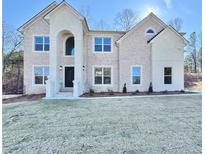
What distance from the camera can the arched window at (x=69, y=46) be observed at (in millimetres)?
15781

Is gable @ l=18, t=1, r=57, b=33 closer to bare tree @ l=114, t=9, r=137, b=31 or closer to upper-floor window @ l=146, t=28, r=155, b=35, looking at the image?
upper-floor window @ l=146, t=28, r=155, b=35

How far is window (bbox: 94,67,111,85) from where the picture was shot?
16.2 meters

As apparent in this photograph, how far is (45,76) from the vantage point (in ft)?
51.2

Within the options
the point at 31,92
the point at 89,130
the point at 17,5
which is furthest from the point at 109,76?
the point at 89,130

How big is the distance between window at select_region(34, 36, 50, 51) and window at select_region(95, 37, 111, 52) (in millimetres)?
4297

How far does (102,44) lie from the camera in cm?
1633

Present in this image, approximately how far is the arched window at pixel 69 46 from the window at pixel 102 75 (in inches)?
104

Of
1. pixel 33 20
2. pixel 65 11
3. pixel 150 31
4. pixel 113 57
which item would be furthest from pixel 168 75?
pixel 33 20

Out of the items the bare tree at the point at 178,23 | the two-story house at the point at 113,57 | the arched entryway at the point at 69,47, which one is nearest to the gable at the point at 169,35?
the two-story house at the point at 113,57

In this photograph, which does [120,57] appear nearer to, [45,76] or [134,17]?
[45,76]

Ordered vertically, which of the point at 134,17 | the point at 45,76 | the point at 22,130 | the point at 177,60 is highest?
the point at 134,17

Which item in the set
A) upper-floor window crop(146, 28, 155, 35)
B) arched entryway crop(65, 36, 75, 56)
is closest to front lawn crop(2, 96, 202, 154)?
arched entryway crop(65, 36, 75, 56)

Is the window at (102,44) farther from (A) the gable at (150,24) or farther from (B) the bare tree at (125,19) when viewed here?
(B) the bare tree at (125,19)

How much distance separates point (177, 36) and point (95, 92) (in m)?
8.89
